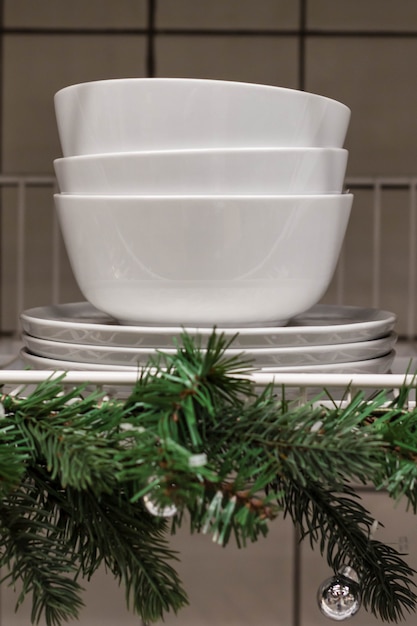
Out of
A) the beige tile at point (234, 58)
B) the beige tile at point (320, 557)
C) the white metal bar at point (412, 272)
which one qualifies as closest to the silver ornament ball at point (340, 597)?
the beige tile at point (320, 557)

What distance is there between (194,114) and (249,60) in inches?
23.3

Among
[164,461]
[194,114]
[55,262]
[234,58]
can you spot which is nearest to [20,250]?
[55,262]

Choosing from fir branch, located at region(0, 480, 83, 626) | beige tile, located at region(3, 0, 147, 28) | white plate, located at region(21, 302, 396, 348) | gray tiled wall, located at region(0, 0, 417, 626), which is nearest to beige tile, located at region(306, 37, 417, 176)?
gray tiled wall, located at region(0, 0, 417, 626)

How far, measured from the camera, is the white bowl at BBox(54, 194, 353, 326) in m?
0.38

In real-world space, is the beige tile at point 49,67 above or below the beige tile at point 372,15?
below

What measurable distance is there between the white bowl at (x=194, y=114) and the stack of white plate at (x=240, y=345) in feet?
0.29

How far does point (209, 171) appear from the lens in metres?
0.38

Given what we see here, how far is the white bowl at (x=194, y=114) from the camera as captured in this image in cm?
39

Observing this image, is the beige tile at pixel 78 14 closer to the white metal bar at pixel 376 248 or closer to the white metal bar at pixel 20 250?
the white metal bar at pixel 20 250

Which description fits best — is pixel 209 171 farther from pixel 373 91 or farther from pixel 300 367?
pixel 373 91

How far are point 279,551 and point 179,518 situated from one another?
0.57 metres

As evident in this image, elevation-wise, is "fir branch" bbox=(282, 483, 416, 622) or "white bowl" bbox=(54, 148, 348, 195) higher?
"white bowl" bbox=(54, 148, 348, 195)

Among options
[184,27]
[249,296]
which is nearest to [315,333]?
[249,296]

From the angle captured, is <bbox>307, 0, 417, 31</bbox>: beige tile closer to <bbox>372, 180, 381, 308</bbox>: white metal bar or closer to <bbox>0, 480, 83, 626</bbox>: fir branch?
<bbox>372, 180, 381, 308</bbox>: white metal bar
